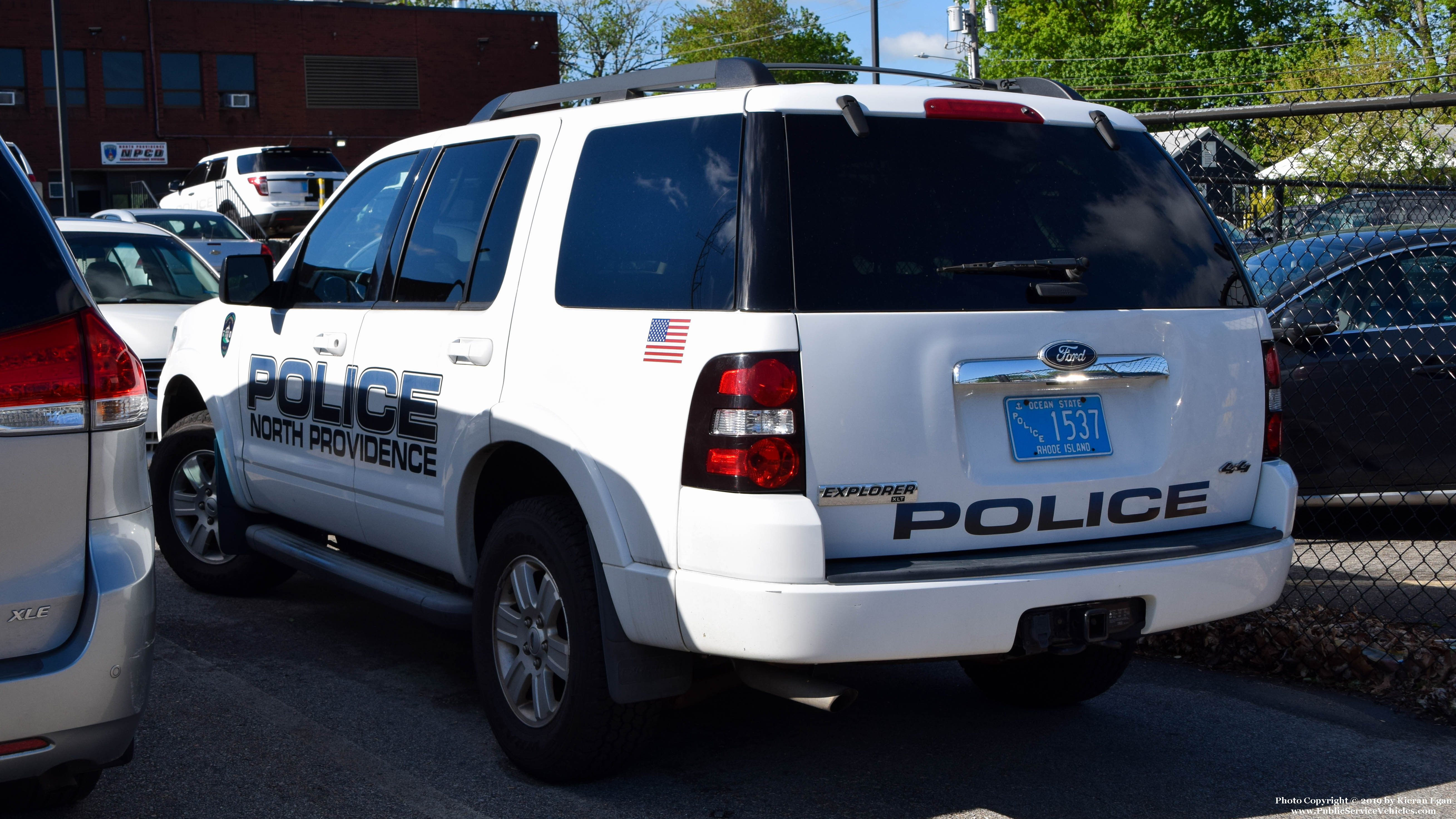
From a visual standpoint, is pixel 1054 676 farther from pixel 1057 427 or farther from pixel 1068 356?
pixel 1068 356

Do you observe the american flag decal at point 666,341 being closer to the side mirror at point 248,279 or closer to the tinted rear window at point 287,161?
the side mirror at point 248,279

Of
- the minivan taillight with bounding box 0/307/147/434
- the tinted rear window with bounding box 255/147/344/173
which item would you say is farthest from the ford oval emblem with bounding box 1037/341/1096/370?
the tinted rear window with bounding box 255/147/344/173

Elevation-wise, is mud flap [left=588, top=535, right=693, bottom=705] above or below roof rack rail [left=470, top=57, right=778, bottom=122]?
below

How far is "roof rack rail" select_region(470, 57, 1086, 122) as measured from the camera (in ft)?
12.6

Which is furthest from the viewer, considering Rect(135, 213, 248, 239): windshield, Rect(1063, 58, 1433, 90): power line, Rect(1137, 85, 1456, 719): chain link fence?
Rect(1063, 58, 1433, 90): power line

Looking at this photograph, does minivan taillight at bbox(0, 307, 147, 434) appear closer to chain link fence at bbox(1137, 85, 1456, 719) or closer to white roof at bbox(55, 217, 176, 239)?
chain link fence at bbox(1137, 85, 1456, 719)

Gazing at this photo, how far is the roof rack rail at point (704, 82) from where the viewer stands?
3836mm

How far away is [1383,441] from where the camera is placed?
274 inches

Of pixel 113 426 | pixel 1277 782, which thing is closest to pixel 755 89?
pixel 113 426

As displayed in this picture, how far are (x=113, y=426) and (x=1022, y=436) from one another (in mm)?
2232

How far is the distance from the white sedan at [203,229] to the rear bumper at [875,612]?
16.1m

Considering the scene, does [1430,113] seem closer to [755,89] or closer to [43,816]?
[755,89]

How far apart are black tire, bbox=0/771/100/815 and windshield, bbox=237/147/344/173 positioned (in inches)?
1038

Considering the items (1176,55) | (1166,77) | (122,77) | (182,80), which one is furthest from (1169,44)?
(122,77)
